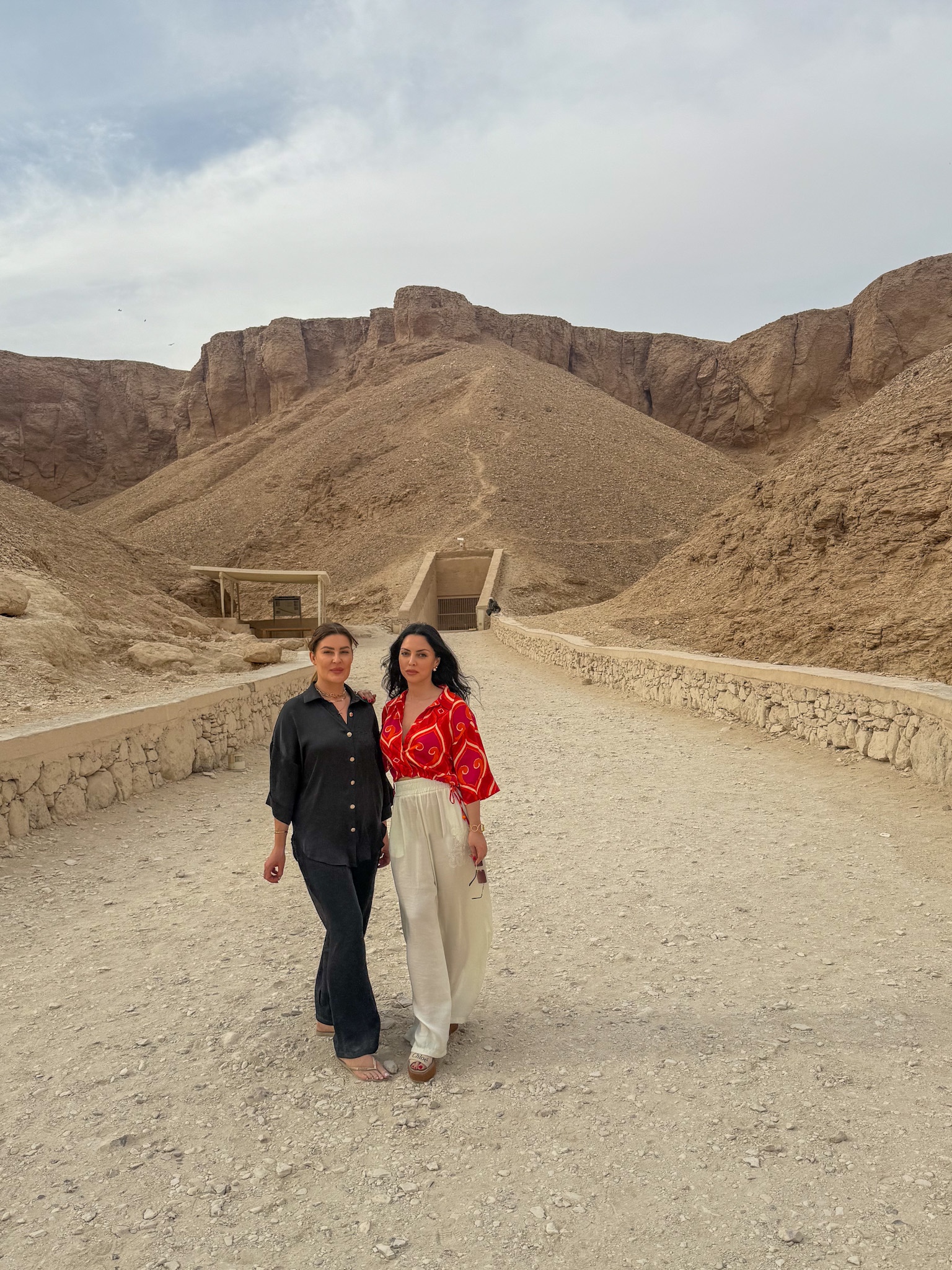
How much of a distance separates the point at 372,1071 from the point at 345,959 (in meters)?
0.39

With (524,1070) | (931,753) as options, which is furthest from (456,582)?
(524,1070)

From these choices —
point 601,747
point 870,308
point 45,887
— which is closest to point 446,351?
point 870,308

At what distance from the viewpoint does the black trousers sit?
2.93 metres

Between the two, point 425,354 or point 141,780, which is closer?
point 141,780

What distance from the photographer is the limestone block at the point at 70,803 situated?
18.5ft

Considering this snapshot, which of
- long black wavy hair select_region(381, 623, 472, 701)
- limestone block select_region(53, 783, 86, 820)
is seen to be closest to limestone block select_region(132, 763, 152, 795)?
limestone block select_region(53, 783, 86, 820)

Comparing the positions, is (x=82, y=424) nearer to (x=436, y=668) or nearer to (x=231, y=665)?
(x=231, y=665)

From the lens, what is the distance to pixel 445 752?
298cm

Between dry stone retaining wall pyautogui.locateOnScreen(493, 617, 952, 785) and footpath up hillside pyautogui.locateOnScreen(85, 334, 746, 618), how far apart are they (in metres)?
18.0

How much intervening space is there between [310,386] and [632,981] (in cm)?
7144

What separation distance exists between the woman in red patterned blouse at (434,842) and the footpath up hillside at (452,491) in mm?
26142

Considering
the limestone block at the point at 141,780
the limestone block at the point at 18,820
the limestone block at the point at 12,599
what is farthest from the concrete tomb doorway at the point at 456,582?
the limestone block at the point at 18,820

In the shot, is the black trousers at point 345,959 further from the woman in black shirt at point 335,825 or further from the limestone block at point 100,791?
the limestone block at point 100,791

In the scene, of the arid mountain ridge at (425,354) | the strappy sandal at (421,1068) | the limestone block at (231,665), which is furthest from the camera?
the arid mountain ridge at (425,354)
